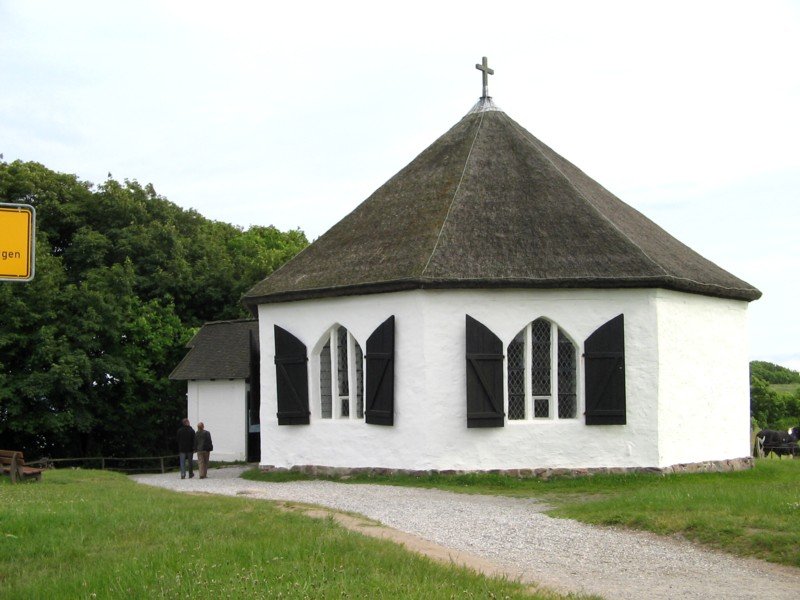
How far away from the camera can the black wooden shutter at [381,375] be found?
19.7 m

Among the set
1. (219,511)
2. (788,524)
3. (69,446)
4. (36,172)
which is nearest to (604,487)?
(788,524)

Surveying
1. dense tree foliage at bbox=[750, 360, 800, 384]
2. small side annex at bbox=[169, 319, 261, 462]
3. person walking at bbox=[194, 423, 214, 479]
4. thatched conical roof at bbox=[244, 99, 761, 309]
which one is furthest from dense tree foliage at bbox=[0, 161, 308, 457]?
dense tree foliage at bbox=[750, 360, 800, 384]

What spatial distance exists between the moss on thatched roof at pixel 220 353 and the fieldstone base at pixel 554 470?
681cm

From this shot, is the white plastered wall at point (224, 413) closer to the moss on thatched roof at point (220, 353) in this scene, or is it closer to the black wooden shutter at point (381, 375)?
the moss on thatched roof at point (220, 353)

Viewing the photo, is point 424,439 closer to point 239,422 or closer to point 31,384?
point 239,422

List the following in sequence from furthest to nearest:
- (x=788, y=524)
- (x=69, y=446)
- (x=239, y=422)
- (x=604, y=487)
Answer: (x=69, y=446) < (x=239, y=422) < (x=604, y=487) < (x=788, y=524)

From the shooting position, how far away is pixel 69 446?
→ 35.3 metres

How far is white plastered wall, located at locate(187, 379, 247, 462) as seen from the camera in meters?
28.2

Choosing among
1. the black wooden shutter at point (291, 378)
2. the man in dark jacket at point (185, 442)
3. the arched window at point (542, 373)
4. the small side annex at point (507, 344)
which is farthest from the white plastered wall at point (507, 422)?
the man in dark jacket at point (185, 442)

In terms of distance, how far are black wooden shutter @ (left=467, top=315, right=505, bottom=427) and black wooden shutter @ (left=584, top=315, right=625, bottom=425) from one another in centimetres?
181

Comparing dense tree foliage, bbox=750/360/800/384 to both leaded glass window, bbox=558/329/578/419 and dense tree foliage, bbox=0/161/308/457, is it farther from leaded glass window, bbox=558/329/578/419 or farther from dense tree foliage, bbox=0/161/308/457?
leaded glass window, bbox=558/329/578/419

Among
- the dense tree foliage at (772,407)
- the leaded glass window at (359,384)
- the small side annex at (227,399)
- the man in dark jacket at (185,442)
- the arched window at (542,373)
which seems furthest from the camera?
the dense tree foliage at (772,407)

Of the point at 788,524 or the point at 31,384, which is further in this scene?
the point at 31,384

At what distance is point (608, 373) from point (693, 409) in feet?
7.87
